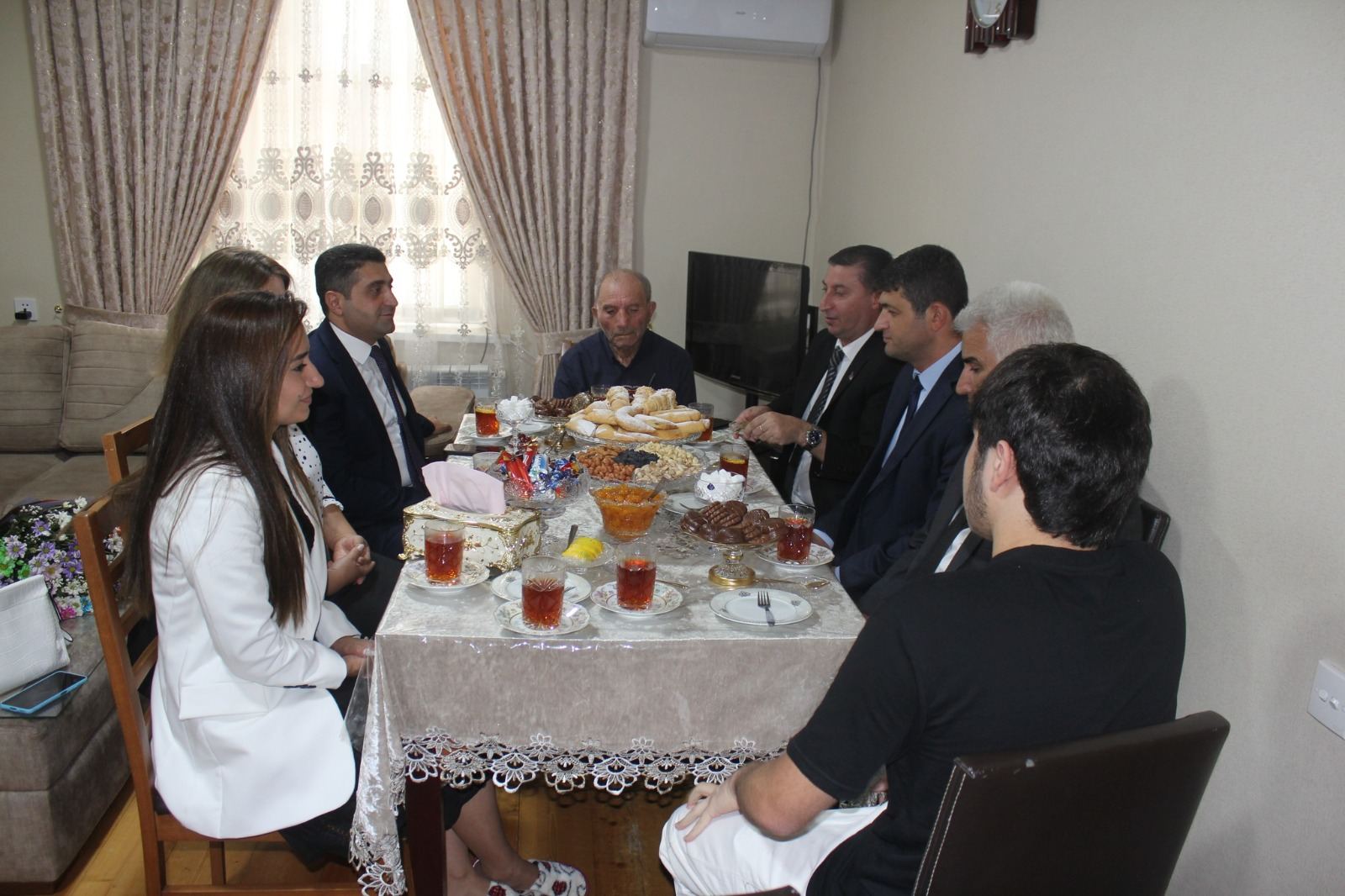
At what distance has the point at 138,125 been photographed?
422 cm

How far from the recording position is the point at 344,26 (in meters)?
4.33

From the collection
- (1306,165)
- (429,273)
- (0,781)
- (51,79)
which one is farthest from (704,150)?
(0,781)

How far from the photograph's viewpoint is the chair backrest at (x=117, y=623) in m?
1.54

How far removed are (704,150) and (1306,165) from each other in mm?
A: 3403

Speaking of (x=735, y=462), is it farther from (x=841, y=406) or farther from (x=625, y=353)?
(x=625, y=353)

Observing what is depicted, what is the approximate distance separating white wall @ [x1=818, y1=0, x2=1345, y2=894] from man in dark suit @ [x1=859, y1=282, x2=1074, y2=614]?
0.70ft

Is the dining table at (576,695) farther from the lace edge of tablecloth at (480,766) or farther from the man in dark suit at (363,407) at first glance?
the man in dark suit at (363,407)

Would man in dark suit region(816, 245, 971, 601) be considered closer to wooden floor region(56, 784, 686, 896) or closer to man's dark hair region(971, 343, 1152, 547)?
wooden floor region(56, 784, 686, 896)

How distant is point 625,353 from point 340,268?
3.88 feet

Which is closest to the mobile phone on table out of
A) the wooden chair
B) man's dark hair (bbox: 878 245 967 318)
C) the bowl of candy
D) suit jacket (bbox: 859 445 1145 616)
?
the wooden chair

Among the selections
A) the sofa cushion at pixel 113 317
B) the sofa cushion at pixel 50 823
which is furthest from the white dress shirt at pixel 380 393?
the sofa cushion at pixel 113 317

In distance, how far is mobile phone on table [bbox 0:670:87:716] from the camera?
6.31 ft

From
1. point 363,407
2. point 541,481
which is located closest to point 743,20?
point 363,407

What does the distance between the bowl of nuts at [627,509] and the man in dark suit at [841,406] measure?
0.87 meters
